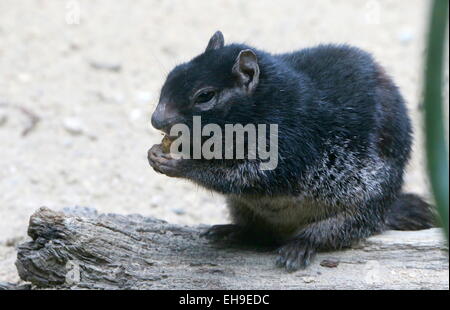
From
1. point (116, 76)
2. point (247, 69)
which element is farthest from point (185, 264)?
point (116, 76)

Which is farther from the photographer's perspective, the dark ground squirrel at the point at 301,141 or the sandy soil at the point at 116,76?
the sandy soil at the point at 116,76

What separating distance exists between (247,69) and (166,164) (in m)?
0.82

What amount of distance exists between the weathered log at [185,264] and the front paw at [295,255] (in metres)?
0.05

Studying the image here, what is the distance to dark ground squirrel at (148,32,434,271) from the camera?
4637 mm

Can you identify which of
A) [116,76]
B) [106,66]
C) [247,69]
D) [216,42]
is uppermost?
[106,66]

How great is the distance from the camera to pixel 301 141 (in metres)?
4.79

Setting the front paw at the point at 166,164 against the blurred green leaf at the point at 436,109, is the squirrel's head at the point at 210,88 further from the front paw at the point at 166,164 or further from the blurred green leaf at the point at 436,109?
the blurred green leaf at the point at 436,109

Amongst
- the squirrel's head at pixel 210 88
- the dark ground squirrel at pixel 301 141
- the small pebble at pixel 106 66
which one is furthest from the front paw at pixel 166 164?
the small pebble at pixel 106 66

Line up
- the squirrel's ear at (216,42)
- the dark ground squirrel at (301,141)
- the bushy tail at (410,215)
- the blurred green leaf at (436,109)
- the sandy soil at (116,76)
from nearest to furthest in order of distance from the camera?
the blurred green leaf at (436,109), the dark ground squirrel at (301,141), the squirrel's ear at (216,42), the bushy tail at (410,215), the sandy soil at (116,76)

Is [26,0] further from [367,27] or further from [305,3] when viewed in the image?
[367,27]

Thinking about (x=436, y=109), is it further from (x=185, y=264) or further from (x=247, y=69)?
(x=185, y=264)

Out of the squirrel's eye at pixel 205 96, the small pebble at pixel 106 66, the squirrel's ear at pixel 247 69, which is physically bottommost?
the squirrel's eye at pixel 205 96

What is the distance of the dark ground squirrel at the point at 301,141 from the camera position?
4637mm
